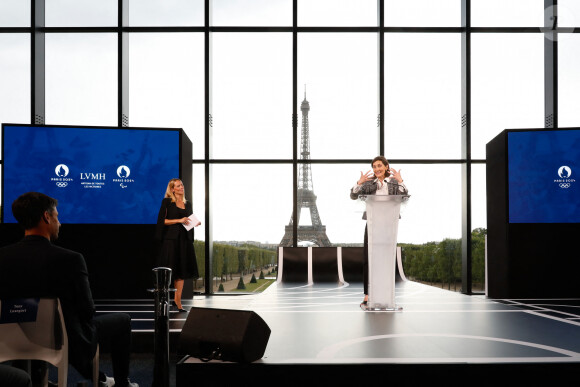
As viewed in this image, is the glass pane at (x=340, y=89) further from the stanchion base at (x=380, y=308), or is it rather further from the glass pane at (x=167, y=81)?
the stanchion base at (x=380, y=308)

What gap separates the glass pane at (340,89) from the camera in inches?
276

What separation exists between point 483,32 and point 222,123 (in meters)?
4.07

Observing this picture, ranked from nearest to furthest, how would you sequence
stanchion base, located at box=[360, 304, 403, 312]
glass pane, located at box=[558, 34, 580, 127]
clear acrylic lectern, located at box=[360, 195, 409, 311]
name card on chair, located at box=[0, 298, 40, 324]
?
name card on chair, located at box=[0, 298, 40, 324] < clear acrylic lectern, located at box=[360, 195, 409, 311] < stanchion base, located at box=[360, 304, 403, 312] < glass pane, located at box=[558, 34, 580, 127]

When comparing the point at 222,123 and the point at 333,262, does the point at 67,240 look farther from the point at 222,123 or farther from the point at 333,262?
the point at 333,262

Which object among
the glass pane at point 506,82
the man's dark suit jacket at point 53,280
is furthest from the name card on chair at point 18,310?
the glass pane at point 506,82

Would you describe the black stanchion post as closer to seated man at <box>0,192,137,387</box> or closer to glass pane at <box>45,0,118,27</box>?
seated man at <box>0,192,137,387</box>

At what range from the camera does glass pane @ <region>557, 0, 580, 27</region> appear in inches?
281

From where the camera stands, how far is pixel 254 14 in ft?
23.5

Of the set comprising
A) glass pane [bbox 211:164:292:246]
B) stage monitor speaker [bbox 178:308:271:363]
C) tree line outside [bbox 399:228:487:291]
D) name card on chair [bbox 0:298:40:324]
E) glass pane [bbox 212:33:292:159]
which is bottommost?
tree line outside [bbox 399:228:487:291]

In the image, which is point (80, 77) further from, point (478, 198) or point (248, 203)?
point (478, 198)

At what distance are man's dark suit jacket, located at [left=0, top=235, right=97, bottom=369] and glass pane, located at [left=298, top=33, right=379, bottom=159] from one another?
522 cm

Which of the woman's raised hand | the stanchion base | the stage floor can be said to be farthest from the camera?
the stanchion base

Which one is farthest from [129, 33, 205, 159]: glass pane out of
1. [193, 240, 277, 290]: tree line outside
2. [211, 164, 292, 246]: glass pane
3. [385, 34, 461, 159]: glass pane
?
[385, 34, 461, 159]: glass pane

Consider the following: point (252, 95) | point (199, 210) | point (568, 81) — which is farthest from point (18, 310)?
point (568, 81)
